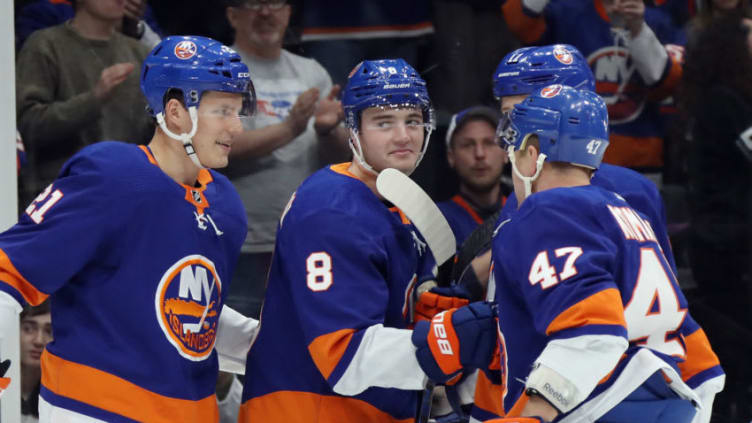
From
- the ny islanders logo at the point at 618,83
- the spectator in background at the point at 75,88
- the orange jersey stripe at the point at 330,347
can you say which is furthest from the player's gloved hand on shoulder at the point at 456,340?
the ny islanders logo at the point at 618,83

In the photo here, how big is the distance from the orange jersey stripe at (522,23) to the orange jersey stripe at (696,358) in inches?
67.9

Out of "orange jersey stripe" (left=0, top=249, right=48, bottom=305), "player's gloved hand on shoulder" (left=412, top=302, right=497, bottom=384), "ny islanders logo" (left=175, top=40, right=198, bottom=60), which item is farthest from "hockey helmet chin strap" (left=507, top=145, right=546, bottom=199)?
"orange jersey stripe" (left=0, top=249, right=48, bottom=305)

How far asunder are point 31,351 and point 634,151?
2222mm

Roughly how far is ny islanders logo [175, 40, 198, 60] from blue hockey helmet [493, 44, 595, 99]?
76cm

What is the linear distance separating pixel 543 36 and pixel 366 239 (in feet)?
5.98

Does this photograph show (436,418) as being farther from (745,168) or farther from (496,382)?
(745,168)

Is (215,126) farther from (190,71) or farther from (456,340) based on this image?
(456,340)

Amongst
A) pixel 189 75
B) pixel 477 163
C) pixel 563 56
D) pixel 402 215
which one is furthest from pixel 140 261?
pixel 477 163

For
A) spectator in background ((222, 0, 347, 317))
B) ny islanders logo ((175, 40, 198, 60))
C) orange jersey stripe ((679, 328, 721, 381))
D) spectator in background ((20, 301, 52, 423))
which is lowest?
spectator in background ((20, 301, 52, 423))

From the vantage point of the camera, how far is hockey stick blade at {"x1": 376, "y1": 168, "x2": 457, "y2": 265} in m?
2.20

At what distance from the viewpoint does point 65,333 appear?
2.08 meters

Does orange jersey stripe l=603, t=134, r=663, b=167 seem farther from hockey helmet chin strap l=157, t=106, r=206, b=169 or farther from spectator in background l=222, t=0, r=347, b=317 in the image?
hockey helmet chin strap l=157, t=106, r=206, b=169

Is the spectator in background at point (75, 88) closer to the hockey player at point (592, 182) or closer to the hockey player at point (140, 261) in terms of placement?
the hockey player at point (140, 261)

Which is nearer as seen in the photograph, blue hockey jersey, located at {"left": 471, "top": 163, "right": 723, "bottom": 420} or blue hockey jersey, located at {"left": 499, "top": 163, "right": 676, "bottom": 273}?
blue hockey jersey, located at {"left": 471, "top": 163, "right": 723, "bottom": 420}
